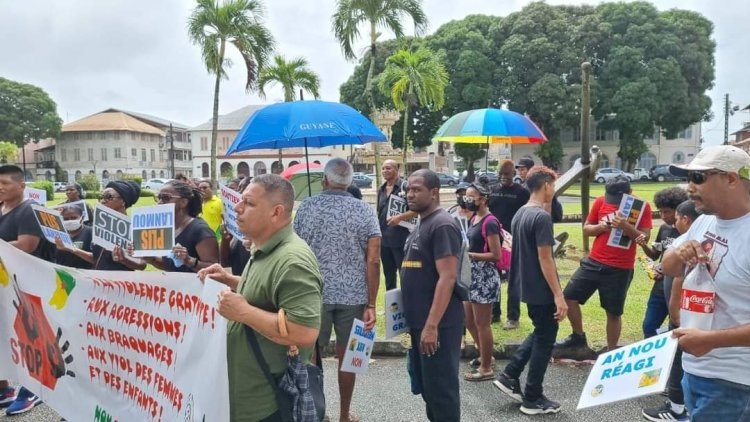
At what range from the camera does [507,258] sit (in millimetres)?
6090

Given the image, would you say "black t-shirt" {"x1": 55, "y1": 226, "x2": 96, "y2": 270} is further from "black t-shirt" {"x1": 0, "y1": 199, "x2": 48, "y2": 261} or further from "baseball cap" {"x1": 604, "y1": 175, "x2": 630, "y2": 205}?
"baseball cap" {"x1": 604, "y1": 175, "x2": 630, "y2": 205}

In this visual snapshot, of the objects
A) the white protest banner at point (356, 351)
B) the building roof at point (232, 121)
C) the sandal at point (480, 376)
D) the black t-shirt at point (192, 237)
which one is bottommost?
the sandal at point (480, 376)

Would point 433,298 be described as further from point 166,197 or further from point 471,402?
point 166,197

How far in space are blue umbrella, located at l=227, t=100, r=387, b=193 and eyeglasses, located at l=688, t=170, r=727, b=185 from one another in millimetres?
2902

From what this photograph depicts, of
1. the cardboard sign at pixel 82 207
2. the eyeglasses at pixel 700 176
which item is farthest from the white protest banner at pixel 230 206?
the eyeglasses at pixel 700 176

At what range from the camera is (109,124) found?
250ft

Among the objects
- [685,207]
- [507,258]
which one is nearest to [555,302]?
[685,207]

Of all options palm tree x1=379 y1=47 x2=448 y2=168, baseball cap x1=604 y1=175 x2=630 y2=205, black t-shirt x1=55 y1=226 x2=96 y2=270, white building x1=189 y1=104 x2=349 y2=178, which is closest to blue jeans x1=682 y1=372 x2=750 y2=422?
baseball cap x1=604 y1=175 x2=630 y2=205

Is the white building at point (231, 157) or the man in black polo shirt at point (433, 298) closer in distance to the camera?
the man in black polo shirt at point (433, 298)

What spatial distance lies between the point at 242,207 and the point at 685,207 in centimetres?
305

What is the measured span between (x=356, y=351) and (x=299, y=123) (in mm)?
2012

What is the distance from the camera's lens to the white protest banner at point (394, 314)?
345 centimetres

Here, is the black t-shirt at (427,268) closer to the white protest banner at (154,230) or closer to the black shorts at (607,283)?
the white protest banner at (154,230)

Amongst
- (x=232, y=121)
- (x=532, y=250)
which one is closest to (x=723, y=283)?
(x=532, y=250)
